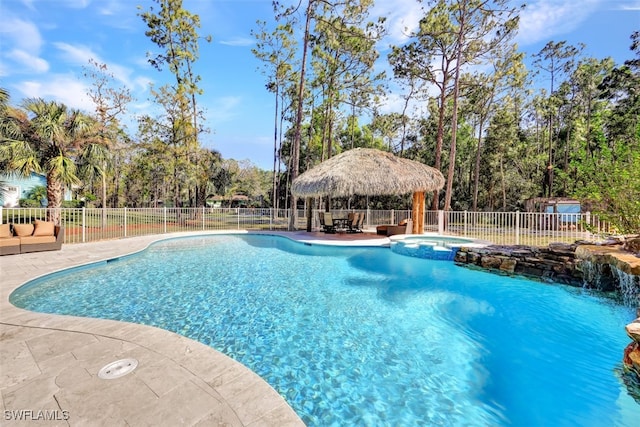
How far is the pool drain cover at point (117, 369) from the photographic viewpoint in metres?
2.35

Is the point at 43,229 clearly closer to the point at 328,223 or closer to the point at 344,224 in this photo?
the point at 328,223

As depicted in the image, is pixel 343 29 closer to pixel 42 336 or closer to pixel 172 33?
pixel 172 33

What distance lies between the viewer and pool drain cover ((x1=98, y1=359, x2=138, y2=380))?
7.70ft

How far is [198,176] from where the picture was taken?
18.7m

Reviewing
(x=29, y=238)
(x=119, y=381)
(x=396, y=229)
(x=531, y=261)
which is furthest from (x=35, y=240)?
(x=531, y=261)

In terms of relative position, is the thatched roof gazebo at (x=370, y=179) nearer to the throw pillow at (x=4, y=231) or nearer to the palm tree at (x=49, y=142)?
the palm tree at (x=49, y=142)

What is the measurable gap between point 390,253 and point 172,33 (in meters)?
19.4

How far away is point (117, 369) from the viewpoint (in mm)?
2443

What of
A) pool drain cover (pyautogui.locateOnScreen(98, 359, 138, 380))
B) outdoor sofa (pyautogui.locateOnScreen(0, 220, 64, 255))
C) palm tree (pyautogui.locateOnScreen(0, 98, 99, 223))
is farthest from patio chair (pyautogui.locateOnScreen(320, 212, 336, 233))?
pool drain cover (pyautogui.locateOnScreen(98, 359, 138, 380))

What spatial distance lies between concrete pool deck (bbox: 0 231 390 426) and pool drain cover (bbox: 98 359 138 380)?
0.05 m

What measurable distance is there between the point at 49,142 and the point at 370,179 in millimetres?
12285

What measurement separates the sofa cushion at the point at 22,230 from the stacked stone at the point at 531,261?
12.3 meters

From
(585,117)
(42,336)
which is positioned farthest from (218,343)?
(585,117)

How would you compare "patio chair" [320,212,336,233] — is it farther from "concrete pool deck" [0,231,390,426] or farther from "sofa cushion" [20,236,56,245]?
"concrete pool deck" [0,231,390,426]
